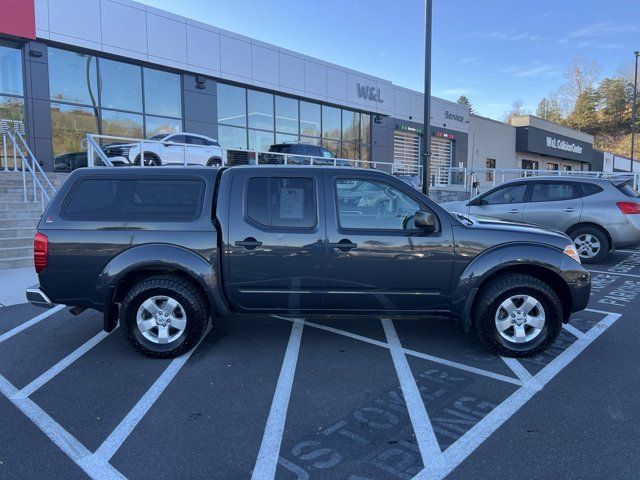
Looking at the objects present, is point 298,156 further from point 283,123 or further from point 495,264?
point 495,264

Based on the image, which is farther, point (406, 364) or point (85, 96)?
point (85, 96)

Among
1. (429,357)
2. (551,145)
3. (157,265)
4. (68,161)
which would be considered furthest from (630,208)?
(551,145)

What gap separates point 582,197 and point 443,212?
19.3ft

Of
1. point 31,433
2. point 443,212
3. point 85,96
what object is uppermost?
point 85,96

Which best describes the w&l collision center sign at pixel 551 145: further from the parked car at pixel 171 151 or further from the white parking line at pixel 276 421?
the white parking line at pixel 276 421

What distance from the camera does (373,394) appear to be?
11.9 feet

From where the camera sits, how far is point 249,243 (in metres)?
4.23

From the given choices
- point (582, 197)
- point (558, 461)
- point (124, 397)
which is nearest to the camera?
point (558, 461)

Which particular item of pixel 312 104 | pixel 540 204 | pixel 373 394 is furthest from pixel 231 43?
pixel 373 394

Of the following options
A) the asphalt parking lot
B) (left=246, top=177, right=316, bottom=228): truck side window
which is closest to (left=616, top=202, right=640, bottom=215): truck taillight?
the asphalt parking lot

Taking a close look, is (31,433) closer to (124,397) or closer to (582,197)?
(124,397)

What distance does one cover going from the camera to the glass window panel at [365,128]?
84.1ft

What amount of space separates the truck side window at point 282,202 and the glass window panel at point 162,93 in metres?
14.0

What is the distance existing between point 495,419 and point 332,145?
21.6 m
